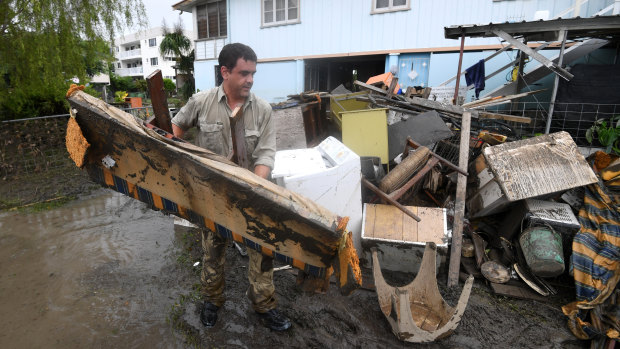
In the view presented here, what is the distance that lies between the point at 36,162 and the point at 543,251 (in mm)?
7837

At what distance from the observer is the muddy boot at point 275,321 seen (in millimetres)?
2377

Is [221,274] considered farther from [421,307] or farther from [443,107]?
[443,107]

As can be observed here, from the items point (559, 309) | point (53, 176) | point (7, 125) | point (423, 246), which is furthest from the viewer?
point (53, 176)

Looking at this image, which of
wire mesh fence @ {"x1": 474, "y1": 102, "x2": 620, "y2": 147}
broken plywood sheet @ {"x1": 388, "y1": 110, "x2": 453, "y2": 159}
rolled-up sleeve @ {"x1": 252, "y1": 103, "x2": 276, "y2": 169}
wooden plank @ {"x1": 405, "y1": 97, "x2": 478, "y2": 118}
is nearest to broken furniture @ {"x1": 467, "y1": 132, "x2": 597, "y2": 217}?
broken plywood sheet @ {"x1": 388, "y1": 110, "x2": 453, "y2": 159}

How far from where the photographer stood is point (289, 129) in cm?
500

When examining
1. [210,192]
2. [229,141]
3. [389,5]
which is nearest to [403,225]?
[229,141]

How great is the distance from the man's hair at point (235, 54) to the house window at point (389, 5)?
9.16m

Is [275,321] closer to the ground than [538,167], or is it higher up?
closer to the ground

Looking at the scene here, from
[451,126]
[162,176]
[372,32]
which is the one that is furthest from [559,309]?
[372,32]

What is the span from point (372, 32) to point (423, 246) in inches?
355

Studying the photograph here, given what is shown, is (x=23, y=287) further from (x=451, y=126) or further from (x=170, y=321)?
(x=451, y=126)

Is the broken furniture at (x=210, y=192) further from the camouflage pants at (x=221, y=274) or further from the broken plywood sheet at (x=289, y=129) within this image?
the broken plywood sheet at (x=289, y=129)

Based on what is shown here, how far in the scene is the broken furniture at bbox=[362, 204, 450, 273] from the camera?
10.1 ft

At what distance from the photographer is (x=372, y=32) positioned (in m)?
10.3
